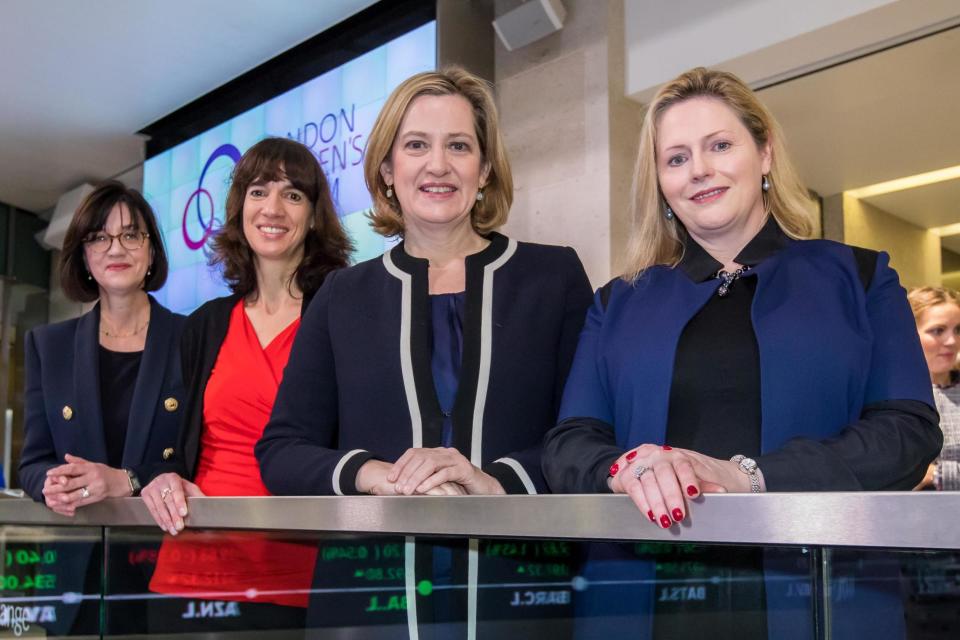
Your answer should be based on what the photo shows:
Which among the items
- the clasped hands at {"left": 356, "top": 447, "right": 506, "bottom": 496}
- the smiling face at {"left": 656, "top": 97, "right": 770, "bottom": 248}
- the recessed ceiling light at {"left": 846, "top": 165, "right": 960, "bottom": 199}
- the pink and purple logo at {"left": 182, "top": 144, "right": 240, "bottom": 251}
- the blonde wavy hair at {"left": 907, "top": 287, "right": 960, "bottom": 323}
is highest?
the pink and purple logo at {"left": 182, "top": 144, "right": 240, "bottom": 251}

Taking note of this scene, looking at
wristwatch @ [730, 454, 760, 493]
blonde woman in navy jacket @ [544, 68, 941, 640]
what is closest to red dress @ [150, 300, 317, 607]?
blonde woman in navy jacket @ [544, 68, 941, 640]

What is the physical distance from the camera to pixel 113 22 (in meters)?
5.97

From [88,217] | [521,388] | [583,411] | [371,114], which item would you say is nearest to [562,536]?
[583,411]

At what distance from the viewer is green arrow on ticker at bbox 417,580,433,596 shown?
50.8 inches

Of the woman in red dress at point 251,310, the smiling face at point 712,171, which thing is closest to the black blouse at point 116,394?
the woman in red dress at point 251,310

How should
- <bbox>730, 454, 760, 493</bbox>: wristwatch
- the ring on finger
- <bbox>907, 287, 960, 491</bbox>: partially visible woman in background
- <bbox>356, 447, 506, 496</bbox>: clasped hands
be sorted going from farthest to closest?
<bbox>907, 287, 960, 491</bbox>: partially visible woman in background → <bbox>356, 447, 506, 496</bbox>: clasped hands → <bbox>730, 454, 760, 493</bbox>: wristwatch → the ring on finger

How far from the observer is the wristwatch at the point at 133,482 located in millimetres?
2152

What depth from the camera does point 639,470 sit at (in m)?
1.18

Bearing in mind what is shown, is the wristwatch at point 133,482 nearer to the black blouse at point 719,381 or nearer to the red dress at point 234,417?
the red dress at point 234,417

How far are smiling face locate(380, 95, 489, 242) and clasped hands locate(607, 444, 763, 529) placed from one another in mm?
815

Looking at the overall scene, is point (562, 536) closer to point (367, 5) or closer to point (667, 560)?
point (667, 560)

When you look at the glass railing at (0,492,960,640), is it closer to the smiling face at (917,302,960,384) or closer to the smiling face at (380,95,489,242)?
the smiling face at (380,95,489,242)

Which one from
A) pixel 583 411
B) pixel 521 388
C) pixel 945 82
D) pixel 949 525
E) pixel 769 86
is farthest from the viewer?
pixel 769 86

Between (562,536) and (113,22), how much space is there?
5.71m
